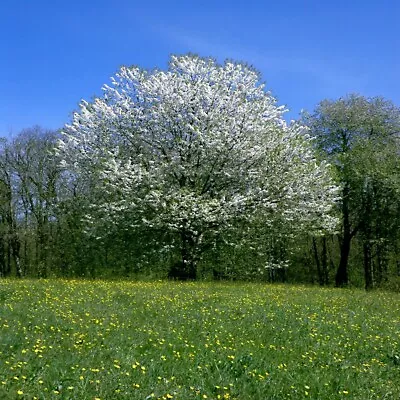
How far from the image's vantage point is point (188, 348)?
884 centimetres

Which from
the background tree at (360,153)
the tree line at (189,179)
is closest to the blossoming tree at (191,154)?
the tree line at (189,179)

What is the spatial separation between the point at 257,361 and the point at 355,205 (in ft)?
88.6

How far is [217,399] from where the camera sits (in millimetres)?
6457

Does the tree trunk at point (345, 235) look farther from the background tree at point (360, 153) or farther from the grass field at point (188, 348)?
the grass field at point (188, 348)

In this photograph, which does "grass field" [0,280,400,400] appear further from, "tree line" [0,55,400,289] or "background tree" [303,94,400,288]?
"background tree" [303,94,400,288]

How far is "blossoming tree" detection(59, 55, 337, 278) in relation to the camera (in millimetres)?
26250

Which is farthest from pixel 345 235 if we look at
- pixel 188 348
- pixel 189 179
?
pixel 188 348

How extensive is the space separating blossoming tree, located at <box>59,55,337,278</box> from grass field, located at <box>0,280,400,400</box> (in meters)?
11.4

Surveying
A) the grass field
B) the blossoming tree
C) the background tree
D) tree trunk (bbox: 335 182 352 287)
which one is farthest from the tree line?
the grass field

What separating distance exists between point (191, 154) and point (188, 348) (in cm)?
1870

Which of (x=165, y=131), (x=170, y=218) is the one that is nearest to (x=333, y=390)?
(x=170, y=218)

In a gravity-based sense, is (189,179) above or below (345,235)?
above

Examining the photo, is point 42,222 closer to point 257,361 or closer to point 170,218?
point 170,218

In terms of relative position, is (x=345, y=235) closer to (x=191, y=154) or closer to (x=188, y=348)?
(x=191, y=154)
